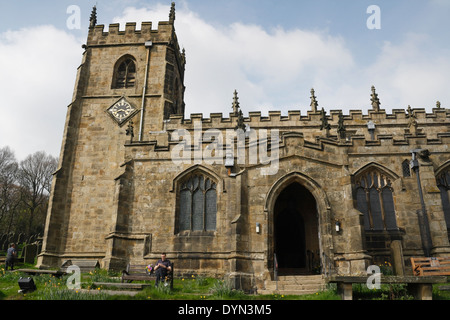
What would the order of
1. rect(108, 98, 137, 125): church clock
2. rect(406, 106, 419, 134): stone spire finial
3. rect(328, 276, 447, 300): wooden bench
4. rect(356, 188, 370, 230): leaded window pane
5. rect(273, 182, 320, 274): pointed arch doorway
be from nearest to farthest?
rect(328, 276, 447, 300): wooden bench
rect(356, 188, 370, 230): leaded window pane
rect(273, 182, 320, 274): pointed arch doorway
rect(406, 106, 419, 134): stone spire finial
rect(108, 98, 137, 125): church clock

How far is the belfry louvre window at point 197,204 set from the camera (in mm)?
17797

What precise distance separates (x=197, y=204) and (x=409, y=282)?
33.2 ft

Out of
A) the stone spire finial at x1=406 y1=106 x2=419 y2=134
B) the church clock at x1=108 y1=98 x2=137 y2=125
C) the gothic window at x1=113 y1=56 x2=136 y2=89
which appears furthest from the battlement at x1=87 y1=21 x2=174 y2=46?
the stone spire finial at x1=406 y1=106 x2=419 y2=134

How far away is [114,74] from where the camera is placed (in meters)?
26.8

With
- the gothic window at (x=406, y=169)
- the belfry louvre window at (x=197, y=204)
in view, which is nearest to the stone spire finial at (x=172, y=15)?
the belfry louvre window at (x=197, y=204)

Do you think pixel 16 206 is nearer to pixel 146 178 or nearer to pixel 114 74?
pixel 114 74

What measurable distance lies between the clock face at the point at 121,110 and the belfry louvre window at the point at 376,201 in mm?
14695

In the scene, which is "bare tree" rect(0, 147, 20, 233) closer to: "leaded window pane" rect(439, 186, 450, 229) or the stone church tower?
the stone church tower

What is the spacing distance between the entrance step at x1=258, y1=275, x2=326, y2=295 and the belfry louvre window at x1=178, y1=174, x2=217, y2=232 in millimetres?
4158

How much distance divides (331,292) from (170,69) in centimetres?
1947

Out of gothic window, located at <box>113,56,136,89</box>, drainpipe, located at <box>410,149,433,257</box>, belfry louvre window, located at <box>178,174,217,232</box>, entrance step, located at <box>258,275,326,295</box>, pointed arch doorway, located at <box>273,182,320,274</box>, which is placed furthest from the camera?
gothic window, located at <box>113,56,136,89</box>

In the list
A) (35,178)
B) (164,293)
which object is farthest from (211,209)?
(35,178)

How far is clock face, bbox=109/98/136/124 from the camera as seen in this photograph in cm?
2495

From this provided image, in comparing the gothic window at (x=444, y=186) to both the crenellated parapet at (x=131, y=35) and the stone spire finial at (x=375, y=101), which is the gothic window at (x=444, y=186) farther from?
the crenellated parapet at (x=131, y=35)
